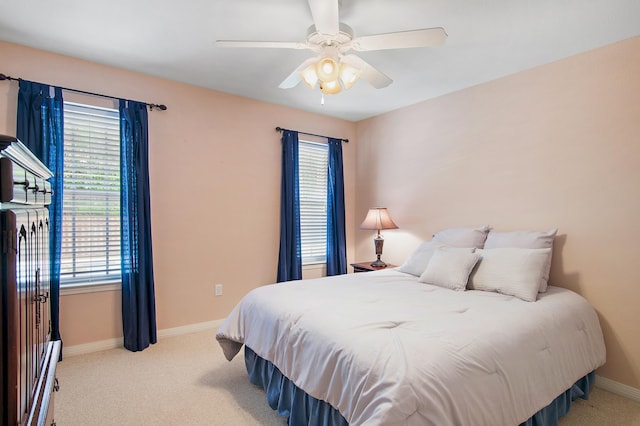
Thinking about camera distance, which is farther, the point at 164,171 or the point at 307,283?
the point at 164,171

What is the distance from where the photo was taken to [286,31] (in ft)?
7.95

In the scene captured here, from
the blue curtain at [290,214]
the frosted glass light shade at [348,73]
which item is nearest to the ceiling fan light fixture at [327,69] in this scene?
the frosted glass light shade at [348,73]

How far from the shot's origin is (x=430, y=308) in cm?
207

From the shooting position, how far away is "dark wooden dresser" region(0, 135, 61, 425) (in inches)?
29.7

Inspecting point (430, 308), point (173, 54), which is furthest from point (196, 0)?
point (430, 308)

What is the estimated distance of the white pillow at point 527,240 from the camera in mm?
→ 2615

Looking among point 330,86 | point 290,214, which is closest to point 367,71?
point 330,86

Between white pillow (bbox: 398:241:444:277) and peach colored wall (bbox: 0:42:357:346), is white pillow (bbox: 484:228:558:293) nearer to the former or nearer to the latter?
white pillow (bbox: 398:241:444:277)

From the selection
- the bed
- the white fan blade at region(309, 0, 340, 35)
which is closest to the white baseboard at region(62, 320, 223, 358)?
the bed

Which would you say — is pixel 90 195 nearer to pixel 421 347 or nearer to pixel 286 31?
pixel 286 31

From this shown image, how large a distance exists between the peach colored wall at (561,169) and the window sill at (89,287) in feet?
10.1

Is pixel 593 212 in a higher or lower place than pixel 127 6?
lower

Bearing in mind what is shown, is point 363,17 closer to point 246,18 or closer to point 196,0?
point 246,18

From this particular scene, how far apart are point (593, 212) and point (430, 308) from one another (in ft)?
5.24
